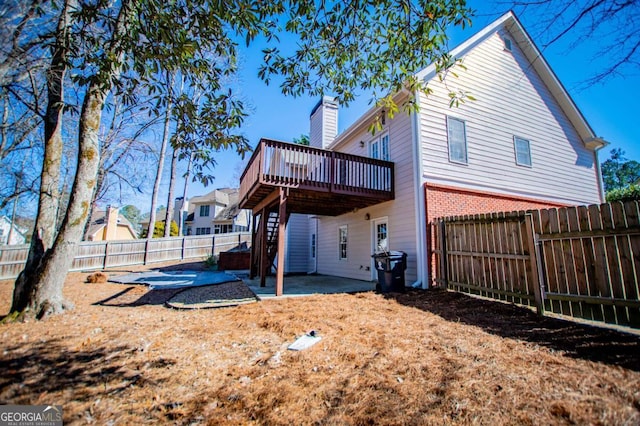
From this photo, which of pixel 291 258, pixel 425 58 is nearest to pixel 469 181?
pixel 425 58

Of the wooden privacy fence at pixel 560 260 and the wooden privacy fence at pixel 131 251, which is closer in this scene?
the wooden privacy fence at pixel 560 260

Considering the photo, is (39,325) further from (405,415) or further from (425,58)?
(425,58)

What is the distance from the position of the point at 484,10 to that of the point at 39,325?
775 centimetres

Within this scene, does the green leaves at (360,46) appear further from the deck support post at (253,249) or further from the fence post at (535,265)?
the deck support post at (253,249)

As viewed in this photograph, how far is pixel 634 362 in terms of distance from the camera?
2711mm

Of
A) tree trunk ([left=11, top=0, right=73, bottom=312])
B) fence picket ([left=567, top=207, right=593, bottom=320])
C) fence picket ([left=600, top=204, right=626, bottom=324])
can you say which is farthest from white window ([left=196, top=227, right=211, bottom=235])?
fence picket ([left=600, top=204, right=626, bottom=324])

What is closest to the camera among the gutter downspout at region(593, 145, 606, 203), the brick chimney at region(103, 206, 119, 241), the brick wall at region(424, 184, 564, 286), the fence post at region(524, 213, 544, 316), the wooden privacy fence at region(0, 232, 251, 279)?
the fence post at region(524, 213, 544, 316)

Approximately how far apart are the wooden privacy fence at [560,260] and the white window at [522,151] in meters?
5.57

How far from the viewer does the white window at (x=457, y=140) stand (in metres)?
8.55

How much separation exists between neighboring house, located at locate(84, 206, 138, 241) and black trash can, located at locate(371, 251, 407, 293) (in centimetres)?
2180

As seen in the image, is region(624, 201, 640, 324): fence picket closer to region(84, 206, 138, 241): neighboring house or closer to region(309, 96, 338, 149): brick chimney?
region(309, 96, 338, 149): brick chimney

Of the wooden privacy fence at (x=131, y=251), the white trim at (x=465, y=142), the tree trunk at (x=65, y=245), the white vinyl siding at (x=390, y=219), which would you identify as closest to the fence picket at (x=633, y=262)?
the white vinyl siding at (x=390, y=219)

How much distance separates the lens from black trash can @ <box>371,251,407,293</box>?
6.89 meters

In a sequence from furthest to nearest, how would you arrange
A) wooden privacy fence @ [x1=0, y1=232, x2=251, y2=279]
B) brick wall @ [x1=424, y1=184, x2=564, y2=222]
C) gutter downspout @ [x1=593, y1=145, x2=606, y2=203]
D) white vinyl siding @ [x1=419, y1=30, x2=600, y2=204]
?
gutter downspout @ [x1=593, y1=145, x2=606, y2=203], wooden privacy fence @ [x1=0, y1=232, x2=251, y2=279], white vinyl siding @ [x1=419, y1=30, x2=600, y2=204], brick wall @ [x1=424, y1=184, x2=564, y2=222]
